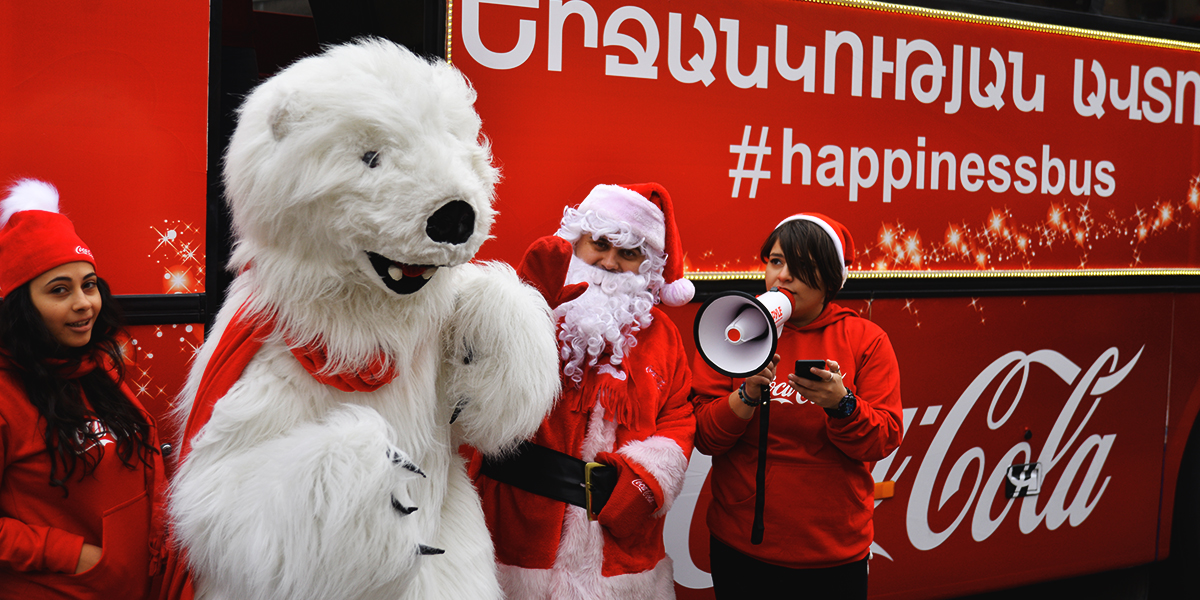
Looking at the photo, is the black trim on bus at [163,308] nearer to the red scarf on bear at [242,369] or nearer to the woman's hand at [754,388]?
the red scarf on bear at [242,369]

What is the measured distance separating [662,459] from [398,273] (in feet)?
2.96

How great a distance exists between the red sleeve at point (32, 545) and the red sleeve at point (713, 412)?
5.15ft

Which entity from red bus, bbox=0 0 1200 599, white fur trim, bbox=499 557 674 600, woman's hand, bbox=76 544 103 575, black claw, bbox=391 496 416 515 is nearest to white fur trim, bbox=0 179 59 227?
red bus, bbox=0 0 1200 599

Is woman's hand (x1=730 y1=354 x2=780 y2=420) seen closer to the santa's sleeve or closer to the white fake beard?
the santa's sleeve

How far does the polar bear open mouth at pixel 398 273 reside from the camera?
1.77 metres

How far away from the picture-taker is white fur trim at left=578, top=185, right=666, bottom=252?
2.41 metres

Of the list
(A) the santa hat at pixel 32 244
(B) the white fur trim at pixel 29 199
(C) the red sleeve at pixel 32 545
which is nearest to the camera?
(C) the red sleeve at pixel 32 545

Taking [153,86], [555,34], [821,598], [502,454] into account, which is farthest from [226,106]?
[821,598]

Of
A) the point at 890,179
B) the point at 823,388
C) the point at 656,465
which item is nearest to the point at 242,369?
the point at 656,465

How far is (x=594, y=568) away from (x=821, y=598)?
68 cm

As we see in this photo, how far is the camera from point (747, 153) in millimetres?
3191

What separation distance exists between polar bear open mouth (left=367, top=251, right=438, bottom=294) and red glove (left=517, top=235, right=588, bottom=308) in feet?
1.55

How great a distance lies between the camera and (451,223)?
171cm

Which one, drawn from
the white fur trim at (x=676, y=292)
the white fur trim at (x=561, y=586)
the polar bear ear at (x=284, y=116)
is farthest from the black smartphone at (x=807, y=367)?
the polar bear ear at (x=284, y=116)
